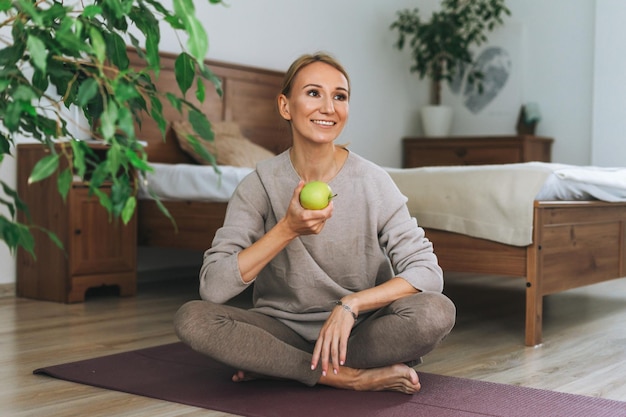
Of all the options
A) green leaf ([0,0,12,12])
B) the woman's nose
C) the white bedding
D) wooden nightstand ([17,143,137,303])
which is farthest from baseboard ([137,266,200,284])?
green leaf ([0,0,12,12])

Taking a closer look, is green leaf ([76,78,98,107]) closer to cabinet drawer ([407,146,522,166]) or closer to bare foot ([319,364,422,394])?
bare foot ([319,364,422,394])

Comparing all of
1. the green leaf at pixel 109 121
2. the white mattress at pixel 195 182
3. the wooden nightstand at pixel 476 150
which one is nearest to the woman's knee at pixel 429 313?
the green leaf at pixel 109 121

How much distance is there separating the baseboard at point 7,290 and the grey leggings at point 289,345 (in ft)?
7.17

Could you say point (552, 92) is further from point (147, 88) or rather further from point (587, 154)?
point (147, 88)

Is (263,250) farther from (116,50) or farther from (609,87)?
(609,87)

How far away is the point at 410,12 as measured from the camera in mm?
6273

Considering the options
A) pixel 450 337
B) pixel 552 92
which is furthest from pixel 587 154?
pixel 450 337

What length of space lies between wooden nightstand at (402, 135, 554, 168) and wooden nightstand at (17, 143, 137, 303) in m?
2.66

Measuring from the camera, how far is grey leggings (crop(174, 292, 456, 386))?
6.41ft

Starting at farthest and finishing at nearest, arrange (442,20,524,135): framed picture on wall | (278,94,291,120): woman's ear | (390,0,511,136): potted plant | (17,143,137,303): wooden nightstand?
(442,20,524,135): framed picture on wall → (390,0,511,136): potted plant → (17,143,137,303): wooden nightstand → (278,94,291,120): woman's ear

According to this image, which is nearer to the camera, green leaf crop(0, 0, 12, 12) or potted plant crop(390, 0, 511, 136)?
green leaf crop(0, 0, 12, 12)

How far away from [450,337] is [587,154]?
332 cm

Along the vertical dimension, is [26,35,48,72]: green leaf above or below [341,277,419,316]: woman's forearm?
above

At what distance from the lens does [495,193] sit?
290 cm
